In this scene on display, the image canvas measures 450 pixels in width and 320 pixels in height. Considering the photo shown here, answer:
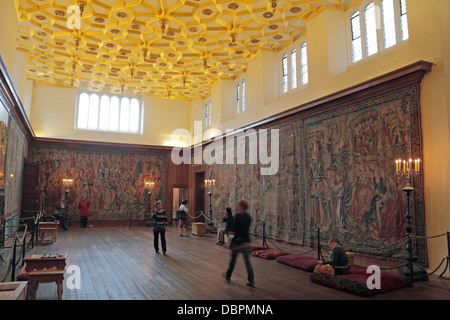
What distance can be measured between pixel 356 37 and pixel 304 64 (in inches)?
96.9

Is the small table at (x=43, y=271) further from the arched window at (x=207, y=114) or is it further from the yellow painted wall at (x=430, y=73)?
the arched window at (x=207, y=114)

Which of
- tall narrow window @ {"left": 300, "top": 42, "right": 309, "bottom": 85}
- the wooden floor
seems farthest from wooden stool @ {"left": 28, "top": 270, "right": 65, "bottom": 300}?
tall narrow window @ {"left": 300, "top": 42, "right": 309, "bottom": 85}

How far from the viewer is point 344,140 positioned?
10.8m

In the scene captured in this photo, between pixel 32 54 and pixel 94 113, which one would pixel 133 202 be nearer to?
pixel 94 113

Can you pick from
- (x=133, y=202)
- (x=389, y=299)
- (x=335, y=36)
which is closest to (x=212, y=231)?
(x=133, y=202)

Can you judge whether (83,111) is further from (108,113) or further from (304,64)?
(304,64)

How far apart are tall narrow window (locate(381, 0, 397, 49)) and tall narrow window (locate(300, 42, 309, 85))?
11.7 ft

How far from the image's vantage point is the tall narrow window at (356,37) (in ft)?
37.8

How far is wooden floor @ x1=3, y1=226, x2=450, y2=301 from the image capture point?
6234 millimetres

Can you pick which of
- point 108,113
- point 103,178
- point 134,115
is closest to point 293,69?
point 134,115

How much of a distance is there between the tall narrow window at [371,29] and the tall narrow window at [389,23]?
330mm

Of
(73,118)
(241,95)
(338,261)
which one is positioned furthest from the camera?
(73,118)

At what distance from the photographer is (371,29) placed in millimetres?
10906
